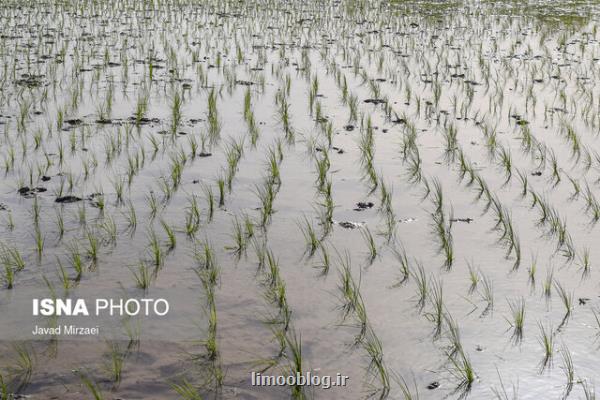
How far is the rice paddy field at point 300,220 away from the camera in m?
2.61

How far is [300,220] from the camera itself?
4.00 meters

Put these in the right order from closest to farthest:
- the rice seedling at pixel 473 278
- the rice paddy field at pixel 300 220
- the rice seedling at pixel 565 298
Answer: the rice paddy field at pixel 300 220 → the rice seedling at pixel 565 298 → the rice seedling at pixel 473 278

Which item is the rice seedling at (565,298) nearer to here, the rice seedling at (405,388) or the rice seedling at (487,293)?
the rice seedling at (487,293)

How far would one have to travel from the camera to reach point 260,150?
5.17m

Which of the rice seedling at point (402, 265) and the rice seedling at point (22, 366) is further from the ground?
the rice seedling at point (22, 366)

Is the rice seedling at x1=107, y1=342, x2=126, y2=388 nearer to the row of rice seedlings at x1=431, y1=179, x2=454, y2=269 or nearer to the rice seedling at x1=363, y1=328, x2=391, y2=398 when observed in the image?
the rice seedling at x1=363, y1=328, x2=391, y2=398

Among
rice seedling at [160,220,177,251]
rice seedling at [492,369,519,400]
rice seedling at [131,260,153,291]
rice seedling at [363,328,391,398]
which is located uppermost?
rice seedling at [160,220,177,251]

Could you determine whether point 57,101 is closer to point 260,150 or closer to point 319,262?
point 260,150

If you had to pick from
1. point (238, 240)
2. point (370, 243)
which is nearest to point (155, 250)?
point (238, 240)

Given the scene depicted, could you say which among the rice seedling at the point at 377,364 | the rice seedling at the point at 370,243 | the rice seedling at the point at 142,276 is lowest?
the rice seedling at the point at 377,364

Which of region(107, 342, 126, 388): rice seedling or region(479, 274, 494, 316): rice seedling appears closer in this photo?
region(107, 342, 126, 388): rice seedling

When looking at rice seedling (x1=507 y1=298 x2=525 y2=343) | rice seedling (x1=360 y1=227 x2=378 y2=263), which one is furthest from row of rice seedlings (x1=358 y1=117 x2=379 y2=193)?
rice seedling (x1=507 y1=298 x2=525 y2=343)

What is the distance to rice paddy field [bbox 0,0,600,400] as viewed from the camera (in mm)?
2609

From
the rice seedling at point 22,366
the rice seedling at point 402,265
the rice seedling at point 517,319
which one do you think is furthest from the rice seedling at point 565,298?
the rice seedling at point 22,366
